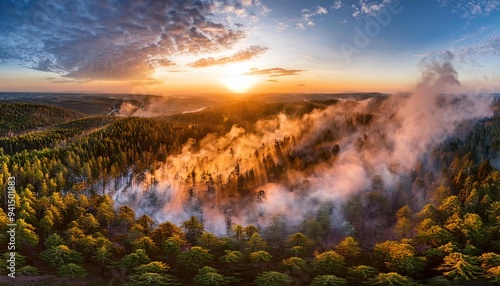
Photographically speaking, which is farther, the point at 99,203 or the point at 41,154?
the point at 41,154

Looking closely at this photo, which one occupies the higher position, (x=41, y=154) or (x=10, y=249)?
(x=41, y=154)

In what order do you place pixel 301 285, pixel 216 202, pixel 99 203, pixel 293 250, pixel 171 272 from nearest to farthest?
pixel 301 285 < pixel 171 272 < pixel 293 250 < pixel 99 203 < pixel 216 202

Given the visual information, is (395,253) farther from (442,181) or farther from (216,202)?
(216,202)

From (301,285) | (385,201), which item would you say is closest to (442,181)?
(385,201)

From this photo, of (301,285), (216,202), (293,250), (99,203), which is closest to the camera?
(301,285)

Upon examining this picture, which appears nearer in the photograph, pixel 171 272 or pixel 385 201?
pixel 171 272

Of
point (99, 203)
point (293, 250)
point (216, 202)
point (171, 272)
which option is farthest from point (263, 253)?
point (99, 203)

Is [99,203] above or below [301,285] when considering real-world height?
above

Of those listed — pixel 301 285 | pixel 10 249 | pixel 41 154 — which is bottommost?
pixel 301 285

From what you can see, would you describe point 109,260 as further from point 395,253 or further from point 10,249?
point 395,253
